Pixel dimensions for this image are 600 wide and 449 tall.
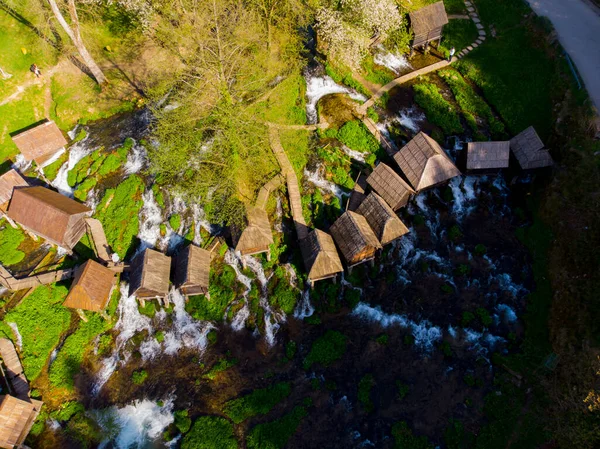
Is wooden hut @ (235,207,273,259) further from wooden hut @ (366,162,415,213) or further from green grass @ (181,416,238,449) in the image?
green grass @ (181,416,238,449)

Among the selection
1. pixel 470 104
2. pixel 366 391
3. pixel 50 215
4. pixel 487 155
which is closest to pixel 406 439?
pixel 366 391

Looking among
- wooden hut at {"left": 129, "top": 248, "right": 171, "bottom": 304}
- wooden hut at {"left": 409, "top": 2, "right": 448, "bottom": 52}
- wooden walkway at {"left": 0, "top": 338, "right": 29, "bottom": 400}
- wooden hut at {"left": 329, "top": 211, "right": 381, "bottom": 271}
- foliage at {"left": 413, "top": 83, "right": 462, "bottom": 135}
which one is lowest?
wooden walkway at {"left": 0, "top": 338, "right": 29, "bottom": 400}

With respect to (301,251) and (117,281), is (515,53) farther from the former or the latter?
(117,281)

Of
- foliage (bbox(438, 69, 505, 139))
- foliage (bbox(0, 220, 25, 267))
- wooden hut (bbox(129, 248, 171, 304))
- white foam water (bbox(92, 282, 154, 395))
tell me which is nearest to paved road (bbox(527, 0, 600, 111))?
foliage (bbox(438, 69, 505, 139))

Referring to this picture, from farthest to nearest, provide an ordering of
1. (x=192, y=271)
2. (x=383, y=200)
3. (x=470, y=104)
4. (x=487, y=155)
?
(x=470, y=104), (x=487, y=155), (x=383, y=200), (x=192, y=271)

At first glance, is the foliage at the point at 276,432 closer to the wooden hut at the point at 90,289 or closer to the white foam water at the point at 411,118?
the wooden hut at the point at 90,289

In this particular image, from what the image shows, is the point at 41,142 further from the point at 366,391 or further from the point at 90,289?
the point at 366,391

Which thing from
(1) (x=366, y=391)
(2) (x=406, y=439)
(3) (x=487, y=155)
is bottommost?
(2) (x=406, y=439)
